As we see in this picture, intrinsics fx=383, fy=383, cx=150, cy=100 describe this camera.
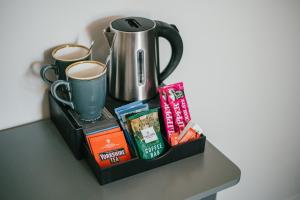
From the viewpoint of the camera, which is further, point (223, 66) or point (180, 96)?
point (223, 66)

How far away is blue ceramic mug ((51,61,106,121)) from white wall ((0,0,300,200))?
14 cm

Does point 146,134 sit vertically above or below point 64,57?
below

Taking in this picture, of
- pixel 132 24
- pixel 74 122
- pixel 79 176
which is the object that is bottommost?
pixel 79 176

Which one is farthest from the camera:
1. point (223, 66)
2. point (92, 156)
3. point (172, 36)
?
point (223, 66)

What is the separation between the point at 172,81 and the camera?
4.29ft

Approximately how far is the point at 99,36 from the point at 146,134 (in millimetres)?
341

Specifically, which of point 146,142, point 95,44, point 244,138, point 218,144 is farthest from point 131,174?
point 244,138

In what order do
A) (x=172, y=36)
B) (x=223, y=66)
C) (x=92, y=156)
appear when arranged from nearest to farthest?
(x=92, y=156), (x=172, y=36), (x=223, y=66)

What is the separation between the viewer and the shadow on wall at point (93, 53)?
3.43ft

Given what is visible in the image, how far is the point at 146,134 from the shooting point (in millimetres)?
938

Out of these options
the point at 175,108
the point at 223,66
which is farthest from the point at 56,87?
the point at 223,66

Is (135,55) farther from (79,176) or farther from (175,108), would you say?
(79,176)

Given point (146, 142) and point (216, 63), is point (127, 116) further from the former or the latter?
point (216, 63)

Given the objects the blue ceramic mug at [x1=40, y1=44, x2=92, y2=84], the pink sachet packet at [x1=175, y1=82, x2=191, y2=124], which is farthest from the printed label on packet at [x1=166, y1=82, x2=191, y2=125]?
the blue ceramic mug at [x1=40, y1=44, x2=92, y2=84]
